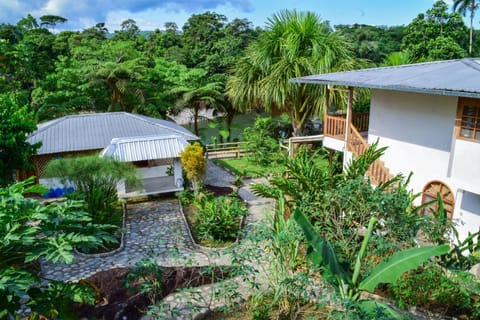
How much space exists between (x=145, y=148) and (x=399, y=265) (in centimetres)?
1077

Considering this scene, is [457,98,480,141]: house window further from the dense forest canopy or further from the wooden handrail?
the dense forest canopy

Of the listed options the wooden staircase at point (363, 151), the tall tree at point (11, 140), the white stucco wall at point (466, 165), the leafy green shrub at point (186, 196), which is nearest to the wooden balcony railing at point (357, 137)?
the wooden staircase at point (363, 151)

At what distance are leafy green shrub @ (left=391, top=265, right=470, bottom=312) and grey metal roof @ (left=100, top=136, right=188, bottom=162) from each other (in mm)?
9265

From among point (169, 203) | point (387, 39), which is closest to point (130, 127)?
point (169, 203)

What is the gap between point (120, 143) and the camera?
1395 cm

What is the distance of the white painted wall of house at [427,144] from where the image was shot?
869cm

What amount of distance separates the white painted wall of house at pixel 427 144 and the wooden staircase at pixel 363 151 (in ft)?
2.63

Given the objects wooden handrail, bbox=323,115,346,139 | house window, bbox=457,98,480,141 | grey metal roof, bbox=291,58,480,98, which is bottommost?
wooden handrail, bbox=323,115,346,139

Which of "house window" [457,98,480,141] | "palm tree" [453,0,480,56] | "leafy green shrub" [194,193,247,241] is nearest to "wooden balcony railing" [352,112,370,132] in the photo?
"house window" [457,98,480,141]

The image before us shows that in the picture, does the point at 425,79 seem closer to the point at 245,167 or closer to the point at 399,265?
the point at 399,265

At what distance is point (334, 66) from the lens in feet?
53.1

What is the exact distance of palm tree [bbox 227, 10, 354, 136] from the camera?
1606cm

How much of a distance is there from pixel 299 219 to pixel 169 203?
383 inches

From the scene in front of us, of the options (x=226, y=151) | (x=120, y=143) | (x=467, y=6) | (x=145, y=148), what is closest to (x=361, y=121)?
(x=145, y=148)
